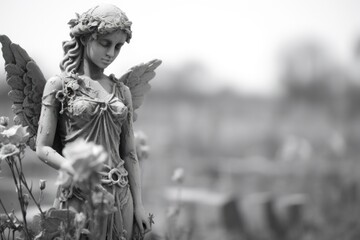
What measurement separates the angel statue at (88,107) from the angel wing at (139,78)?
33cm

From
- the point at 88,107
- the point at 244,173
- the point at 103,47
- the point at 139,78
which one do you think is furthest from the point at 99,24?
the point at 244,173

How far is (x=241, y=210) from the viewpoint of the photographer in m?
9.13

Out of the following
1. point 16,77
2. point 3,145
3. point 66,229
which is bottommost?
point 66,229

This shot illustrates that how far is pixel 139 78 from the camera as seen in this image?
3988mm

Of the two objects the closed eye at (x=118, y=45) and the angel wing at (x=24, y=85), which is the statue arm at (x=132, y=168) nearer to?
the closed eye at (x=118, y=45)

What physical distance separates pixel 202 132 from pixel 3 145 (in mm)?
16675

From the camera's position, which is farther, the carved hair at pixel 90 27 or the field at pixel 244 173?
the field at pixel 244 173

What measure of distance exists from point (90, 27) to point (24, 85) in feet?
1.56

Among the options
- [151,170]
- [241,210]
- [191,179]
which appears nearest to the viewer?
[241,210]

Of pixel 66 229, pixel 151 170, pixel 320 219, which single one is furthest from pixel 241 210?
pixel 66 229

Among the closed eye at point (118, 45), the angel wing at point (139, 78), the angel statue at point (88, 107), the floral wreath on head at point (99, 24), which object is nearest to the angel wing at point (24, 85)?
the angel statue at point (88, 107)

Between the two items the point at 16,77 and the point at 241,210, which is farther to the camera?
the point at 241,210

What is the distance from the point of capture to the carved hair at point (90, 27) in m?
3.38

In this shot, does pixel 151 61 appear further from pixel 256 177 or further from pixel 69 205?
pixel 256 177
